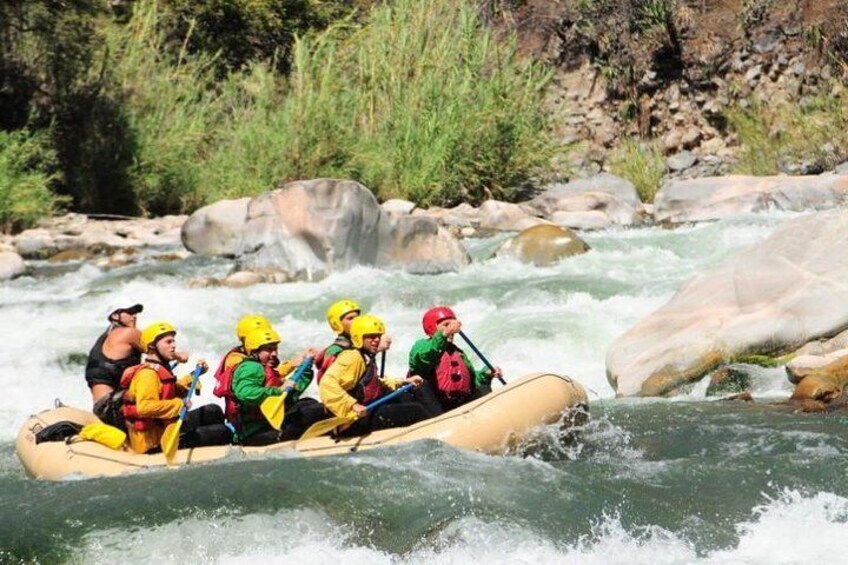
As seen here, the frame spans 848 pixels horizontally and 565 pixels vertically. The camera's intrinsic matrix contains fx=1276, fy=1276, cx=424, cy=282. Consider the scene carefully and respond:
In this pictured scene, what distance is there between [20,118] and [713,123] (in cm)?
987

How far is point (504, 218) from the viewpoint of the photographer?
13.7m

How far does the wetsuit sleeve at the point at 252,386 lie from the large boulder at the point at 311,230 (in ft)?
17.5

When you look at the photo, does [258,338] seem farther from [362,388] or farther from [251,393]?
[362,388]

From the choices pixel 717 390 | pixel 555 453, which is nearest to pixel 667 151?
pixel 717 390

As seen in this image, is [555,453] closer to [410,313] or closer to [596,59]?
[410,313]

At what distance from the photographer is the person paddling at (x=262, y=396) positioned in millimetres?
5680

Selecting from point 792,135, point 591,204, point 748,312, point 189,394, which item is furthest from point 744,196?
point 189,394

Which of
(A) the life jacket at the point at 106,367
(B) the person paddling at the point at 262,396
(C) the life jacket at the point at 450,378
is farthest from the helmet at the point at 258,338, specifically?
(A) the life jacket at the point at 106,367

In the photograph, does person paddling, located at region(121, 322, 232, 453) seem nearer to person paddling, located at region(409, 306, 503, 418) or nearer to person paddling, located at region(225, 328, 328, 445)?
person paddling, located at region(225, 328, 328, 445)

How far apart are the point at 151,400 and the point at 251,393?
0.48 meters

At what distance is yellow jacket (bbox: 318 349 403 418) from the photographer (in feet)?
18.5

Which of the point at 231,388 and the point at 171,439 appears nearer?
the point at 171,439

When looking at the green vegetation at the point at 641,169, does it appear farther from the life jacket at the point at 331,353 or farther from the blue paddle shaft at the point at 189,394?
the blue paddle shaft at the point at 189,394

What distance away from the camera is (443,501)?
4.82 m
